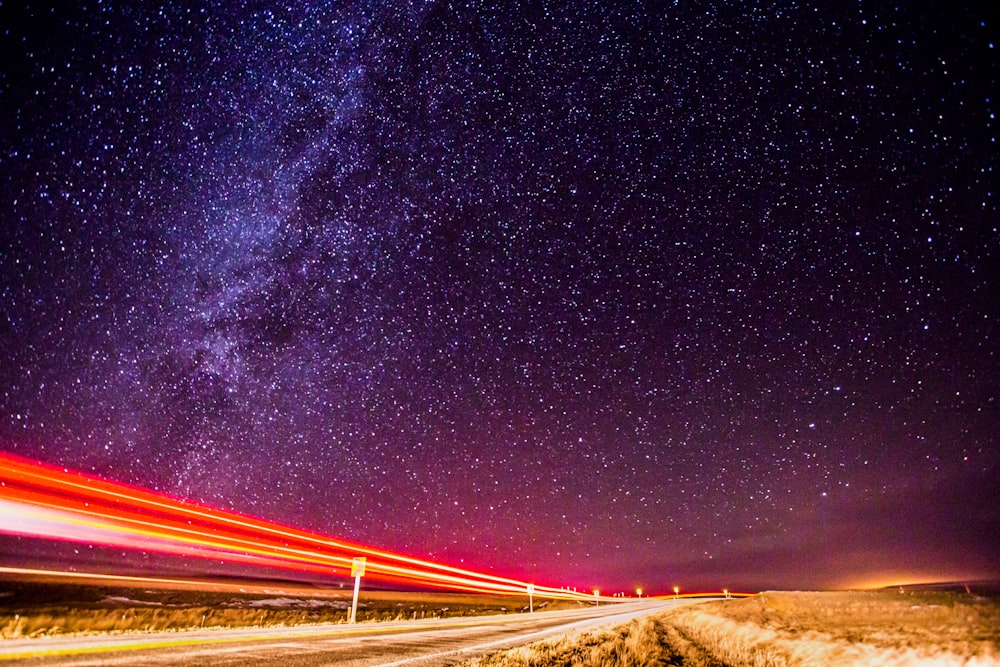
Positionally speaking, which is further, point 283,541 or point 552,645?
point 283,541

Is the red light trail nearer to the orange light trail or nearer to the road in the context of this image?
the orange light trail

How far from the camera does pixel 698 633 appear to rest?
1703cm

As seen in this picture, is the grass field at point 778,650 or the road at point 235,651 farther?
the grass field at point 778,650

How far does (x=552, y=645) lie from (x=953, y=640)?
827 cm

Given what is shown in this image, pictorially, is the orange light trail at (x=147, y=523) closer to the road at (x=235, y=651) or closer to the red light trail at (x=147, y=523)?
the red light trail at (x=147, y=523)

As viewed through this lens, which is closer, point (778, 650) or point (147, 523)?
point (778, 650)

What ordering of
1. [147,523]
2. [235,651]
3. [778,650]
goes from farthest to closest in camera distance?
[147,523], [778,650], [235,651]

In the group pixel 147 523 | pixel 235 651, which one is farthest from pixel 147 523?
pixel 235 651

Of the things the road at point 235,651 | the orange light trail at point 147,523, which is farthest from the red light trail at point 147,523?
the road at point 235,651

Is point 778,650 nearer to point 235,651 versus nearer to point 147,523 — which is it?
point 235,651

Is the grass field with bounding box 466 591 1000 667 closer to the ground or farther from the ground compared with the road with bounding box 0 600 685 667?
closer to the ground

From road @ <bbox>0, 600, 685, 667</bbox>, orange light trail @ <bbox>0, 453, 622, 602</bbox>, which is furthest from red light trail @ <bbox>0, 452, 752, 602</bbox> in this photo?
road @ <bbox>0, 600, 685, 667</bbox>

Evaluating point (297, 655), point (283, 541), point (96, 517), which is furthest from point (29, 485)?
point (297, 655)

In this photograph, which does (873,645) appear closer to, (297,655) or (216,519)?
(297,655)
